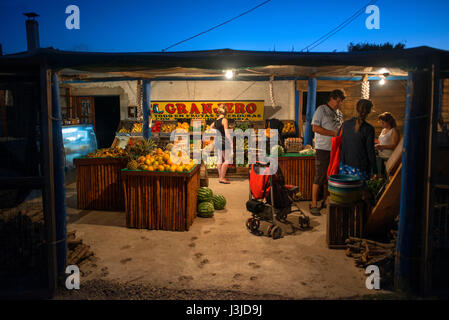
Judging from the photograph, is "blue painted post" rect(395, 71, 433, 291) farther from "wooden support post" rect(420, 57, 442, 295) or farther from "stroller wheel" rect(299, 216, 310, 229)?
"stroller wheel" rect(299, 216, 310, 229)

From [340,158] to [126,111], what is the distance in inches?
430

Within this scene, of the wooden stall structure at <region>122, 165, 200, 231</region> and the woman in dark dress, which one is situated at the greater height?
the woman in dark dress

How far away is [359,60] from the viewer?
13.1 feet

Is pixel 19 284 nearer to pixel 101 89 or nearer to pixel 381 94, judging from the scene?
pixel 101 89

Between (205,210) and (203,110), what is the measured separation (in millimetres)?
7671

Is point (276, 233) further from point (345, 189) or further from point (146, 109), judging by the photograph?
point (146, 109)

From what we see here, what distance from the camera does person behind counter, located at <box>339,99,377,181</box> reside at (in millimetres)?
5465

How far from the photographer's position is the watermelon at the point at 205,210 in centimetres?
698

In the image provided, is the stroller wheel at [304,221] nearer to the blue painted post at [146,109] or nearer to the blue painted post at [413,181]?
the blue painted post at [413,181]

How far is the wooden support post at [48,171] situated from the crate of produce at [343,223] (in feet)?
13.2

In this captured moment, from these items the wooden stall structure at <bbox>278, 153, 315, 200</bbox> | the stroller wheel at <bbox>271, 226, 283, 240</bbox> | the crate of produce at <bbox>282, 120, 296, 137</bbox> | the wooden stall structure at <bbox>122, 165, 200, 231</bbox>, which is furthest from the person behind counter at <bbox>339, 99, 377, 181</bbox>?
the crate of produce at <bbox>282, 120, 296, 137</bbox>

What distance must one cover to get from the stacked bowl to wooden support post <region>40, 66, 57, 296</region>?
407 centimetres

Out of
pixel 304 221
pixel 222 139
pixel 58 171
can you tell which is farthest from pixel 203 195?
pixel 58 171
